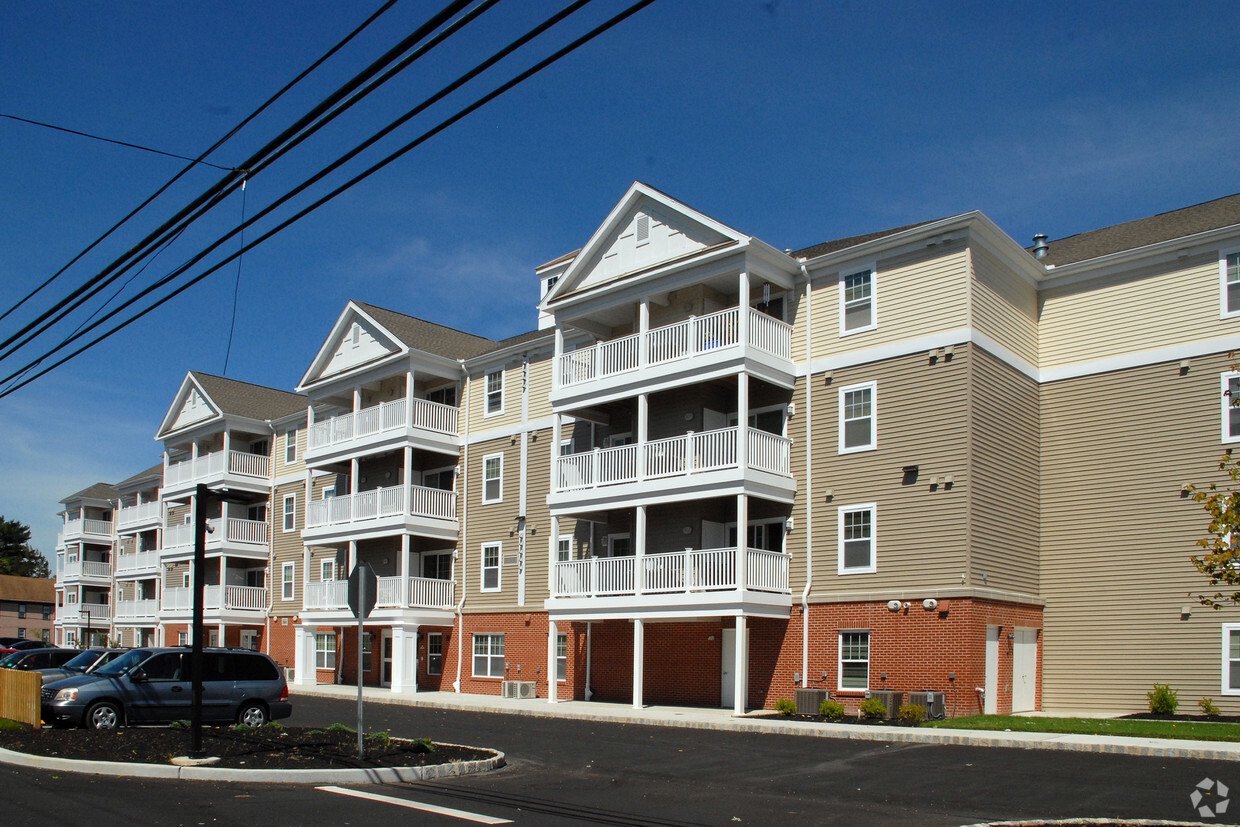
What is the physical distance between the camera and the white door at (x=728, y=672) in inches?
1091

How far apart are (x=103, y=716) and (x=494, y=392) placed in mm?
18568

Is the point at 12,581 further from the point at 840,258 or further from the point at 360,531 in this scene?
the point at 840,258

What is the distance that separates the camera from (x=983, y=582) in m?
24.0

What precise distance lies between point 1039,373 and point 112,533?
59.8 metres

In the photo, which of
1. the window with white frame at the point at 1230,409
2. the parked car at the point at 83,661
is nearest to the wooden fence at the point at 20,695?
the parked car at the point at 83,661

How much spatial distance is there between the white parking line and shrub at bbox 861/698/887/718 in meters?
12.7

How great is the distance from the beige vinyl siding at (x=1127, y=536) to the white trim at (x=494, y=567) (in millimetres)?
16298

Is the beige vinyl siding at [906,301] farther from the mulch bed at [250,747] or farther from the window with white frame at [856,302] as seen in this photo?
the mulch bed at [250,747]

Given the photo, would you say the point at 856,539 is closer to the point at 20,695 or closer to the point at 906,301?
the point at 906,301

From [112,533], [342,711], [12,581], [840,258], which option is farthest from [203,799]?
[12,581]

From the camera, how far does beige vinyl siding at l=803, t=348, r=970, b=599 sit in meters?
24.0

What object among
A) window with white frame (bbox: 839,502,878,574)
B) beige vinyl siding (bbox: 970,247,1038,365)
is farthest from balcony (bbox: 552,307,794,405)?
beige vinyl siding (bbox: 970,247,1038,365)

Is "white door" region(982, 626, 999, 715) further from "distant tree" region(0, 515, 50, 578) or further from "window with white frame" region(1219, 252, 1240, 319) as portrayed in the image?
"distant tree" region(0, 515, 50, 578)

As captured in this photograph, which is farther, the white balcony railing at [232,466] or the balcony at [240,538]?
the white balcony railing at [232,466]
